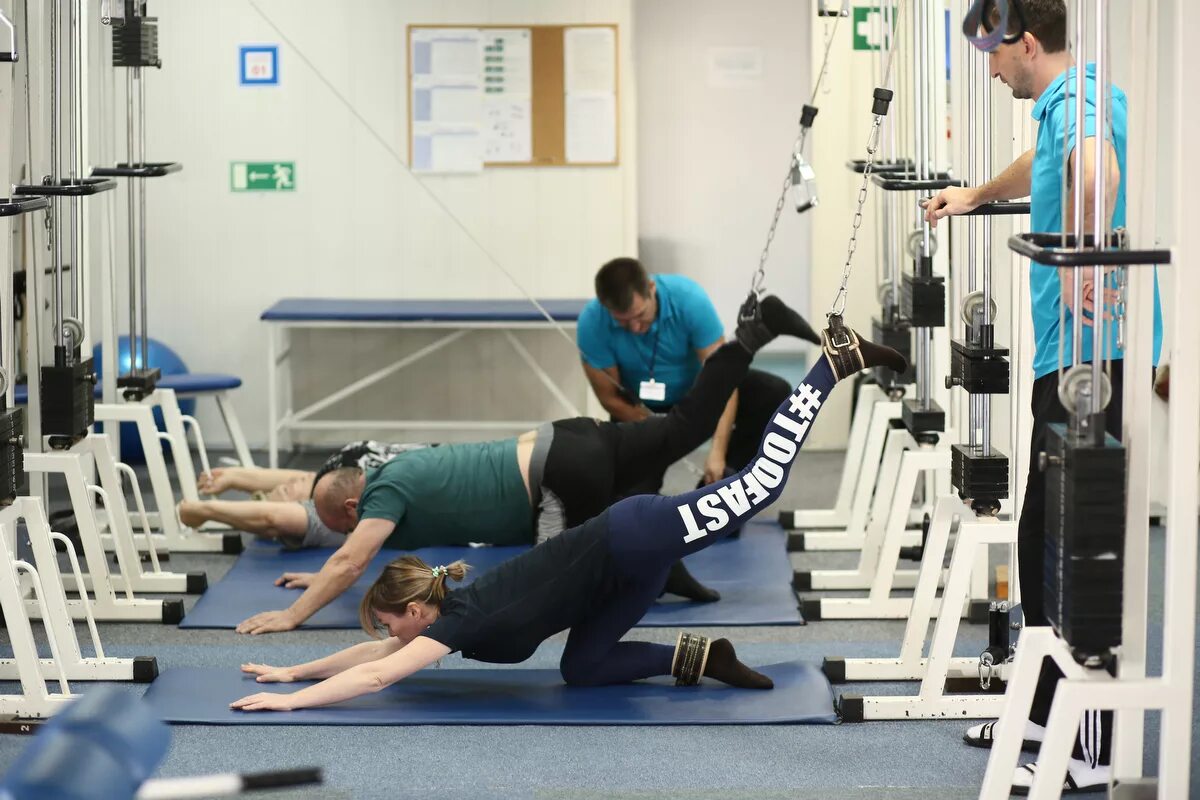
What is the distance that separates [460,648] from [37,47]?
238cm

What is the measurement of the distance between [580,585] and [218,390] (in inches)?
115

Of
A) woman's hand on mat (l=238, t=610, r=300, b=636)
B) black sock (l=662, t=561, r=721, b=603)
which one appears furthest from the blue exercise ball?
black sock (l=662, t=561, r=721, b=603)

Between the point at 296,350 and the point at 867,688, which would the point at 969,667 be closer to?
the point at 867,688

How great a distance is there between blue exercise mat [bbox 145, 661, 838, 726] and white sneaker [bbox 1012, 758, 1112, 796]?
538 millimetres

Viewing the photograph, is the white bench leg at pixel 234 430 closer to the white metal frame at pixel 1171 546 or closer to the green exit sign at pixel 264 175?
the green exit sign at pixel 264 175

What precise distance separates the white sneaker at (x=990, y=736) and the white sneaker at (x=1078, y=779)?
15cm

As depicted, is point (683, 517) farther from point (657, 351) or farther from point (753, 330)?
point (657, 351)

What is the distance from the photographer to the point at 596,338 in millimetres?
5320

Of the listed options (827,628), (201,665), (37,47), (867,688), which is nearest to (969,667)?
(867,688)

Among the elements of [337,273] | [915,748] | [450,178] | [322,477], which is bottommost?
[915,748]

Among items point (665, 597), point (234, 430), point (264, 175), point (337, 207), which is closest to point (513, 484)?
point (665, 597)

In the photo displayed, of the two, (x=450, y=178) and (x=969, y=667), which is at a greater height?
(x=450, y=178)

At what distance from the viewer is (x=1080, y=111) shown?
8.46ft

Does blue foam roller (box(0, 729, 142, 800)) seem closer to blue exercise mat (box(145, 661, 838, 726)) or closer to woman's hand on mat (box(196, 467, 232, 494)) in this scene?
blue exercise mat (box(145, 661, 838, 726))
